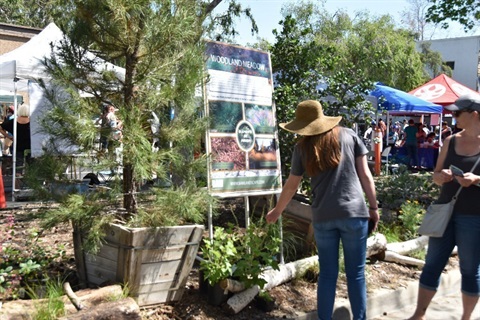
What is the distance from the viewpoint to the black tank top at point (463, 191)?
3908 millimetres

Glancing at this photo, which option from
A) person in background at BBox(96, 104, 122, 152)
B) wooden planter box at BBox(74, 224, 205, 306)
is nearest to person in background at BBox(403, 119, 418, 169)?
wooden planter box at BBox(74, 224, 205, 306)

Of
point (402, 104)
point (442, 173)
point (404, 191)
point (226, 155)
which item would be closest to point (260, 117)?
point (226, 155)

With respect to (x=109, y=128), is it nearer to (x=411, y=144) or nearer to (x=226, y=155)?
(x=226, y=155)

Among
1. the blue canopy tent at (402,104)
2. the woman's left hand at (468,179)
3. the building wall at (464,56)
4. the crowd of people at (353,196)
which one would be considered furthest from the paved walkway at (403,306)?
the building wall at (464,56)

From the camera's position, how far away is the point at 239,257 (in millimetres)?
4359

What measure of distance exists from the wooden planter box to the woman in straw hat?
92cm

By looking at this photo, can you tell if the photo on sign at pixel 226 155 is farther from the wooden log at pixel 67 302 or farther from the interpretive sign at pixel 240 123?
the wooden log at pixel 67 302

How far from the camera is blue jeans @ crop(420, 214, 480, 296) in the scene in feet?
12.8

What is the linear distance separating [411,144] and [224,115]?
47.7ft

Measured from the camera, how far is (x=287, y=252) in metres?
5.50

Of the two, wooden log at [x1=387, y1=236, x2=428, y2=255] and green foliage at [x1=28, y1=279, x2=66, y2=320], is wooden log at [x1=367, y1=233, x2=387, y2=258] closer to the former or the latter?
wooden log at [x1=387, y1=236, x2=428, y2=255]

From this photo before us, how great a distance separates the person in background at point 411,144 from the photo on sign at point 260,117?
13.8m

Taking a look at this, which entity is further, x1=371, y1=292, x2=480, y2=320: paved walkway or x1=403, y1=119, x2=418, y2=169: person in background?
x1=403, y1=119, x2=418, y2=169: person in background

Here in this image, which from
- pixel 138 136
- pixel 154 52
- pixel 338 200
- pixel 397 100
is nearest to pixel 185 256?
pixel 138 136
